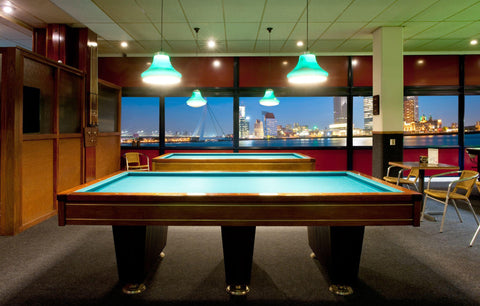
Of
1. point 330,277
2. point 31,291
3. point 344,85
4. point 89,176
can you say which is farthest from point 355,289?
point 344,85

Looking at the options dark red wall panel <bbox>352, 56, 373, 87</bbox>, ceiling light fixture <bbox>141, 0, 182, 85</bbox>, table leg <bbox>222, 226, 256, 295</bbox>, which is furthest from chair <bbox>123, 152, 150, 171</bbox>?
dark red wall panel <bbox>352, 56, 373, 87</bbox>

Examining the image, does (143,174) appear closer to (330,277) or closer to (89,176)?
(330,277)

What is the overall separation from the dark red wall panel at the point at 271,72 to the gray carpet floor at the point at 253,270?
14.6 ft

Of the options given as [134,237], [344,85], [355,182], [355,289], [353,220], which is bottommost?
[355,289]

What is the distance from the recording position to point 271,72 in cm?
728

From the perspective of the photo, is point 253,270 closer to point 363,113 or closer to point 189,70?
point 189,70

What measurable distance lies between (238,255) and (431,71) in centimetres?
751

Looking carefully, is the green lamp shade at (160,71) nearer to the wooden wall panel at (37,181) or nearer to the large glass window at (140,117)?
the wooden wall panel at (37,181)

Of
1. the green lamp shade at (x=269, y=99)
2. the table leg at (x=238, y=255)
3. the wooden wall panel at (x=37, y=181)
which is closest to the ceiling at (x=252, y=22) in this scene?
the green lamp shade at (x=269, y=99)

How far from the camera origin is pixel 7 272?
101 inches

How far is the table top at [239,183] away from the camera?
226 cm

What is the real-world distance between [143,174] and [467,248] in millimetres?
3607

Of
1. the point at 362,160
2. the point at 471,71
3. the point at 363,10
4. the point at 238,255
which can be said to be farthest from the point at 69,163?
the point at 471,71

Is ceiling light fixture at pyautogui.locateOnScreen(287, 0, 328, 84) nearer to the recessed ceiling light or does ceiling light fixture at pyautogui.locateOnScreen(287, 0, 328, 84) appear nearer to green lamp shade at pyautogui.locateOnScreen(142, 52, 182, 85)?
green lamp shade at pyautogui.locateOnScreen(142, 52, 182, 85)
